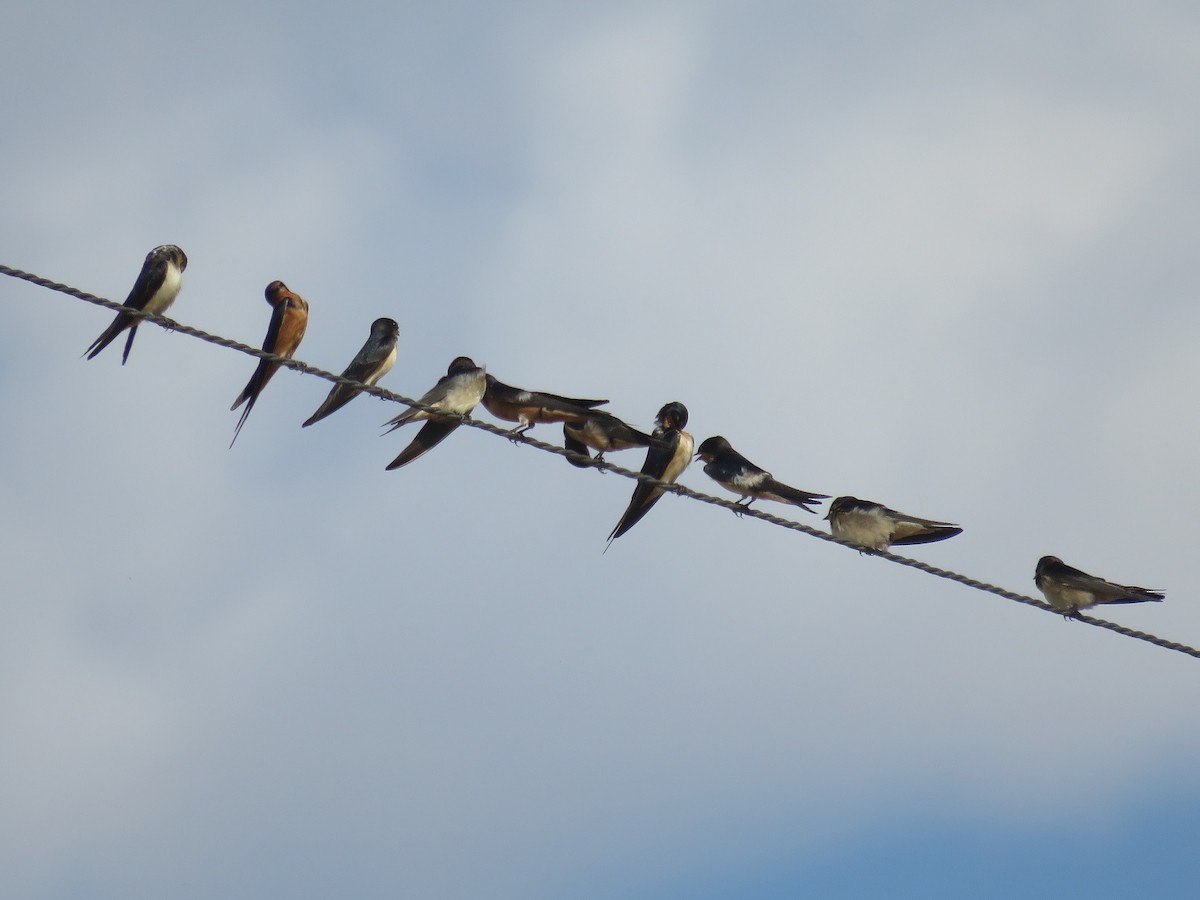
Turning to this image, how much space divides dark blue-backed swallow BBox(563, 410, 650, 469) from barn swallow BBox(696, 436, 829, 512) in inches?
25.6

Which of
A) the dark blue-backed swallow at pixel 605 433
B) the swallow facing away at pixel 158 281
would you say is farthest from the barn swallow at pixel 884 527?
the swallow facing away at pixel 158 281

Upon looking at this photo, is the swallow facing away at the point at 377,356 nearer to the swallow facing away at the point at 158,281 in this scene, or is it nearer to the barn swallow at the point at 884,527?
the swallow facing away at the point at 158,281

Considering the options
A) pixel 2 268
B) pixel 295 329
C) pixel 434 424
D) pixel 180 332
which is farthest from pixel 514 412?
pixel 2 268

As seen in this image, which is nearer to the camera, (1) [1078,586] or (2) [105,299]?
(2) [105,299]

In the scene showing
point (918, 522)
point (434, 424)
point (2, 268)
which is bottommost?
point (2, 268)

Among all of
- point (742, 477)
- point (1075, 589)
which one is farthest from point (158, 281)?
point (1075, 589)

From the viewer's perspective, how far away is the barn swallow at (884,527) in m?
8.34

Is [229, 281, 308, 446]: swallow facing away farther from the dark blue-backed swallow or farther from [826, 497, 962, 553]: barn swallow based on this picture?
[826, 497, 962, 553]: barn swallow

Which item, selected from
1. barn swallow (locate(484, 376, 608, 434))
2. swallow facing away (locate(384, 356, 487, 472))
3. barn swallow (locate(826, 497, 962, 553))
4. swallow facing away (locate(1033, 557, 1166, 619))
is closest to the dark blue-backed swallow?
barn swallow (locate(484, 376, 608, 434))

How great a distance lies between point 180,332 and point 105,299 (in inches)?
17.3

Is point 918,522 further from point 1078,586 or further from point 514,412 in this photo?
point 514,412

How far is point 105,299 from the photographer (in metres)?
5.58

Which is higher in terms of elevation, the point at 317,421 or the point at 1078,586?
the point at 1078,586

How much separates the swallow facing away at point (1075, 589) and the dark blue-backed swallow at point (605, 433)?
8.65 ft
